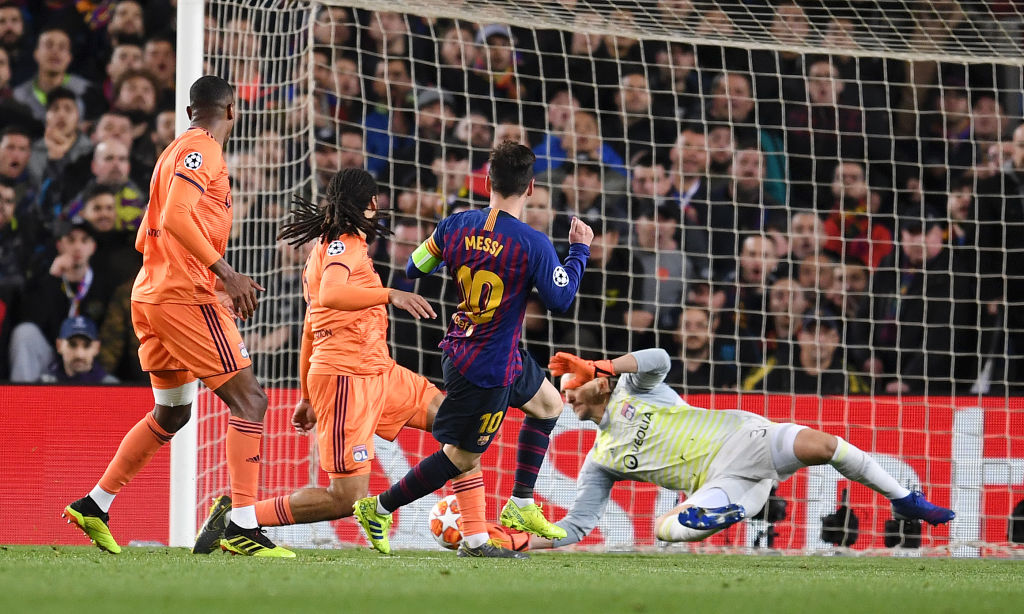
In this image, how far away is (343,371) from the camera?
219 inches

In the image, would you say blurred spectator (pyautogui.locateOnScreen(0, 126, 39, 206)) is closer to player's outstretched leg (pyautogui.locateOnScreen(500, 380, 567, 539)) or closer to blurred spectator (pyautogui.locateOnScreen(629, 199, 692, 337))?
blurred spectator (pyautogui.locateOnScreen(629, 199, 692, 337))

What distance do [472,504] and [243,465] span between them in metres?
0.94

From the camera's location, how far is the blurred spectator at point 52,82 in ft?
29.7

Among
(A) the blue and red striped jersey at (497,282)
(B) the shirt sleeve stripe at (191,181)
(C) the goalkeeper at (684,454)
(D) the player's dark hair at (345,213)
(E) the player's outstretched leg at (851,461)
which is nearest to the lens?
(B) the shirt sleeve stripe at (191,181)

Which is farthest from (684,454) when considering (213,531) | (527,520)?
(213,531)

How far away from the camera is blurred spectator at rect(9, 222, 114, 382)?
26.5ft

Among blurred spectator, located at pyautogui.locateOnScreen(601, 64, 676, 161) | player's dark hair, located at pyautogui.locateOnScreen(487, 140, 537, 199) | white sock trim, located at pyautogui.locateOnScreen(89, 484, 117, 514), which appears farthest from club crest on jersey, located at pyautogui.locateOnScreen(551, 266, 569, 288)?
blurred spectator, located at pyautogui.locateOnScreen(601, 64, 676, 161)

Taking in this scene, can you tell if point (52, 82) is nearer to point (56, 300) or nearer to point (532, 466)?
point (56, 300)

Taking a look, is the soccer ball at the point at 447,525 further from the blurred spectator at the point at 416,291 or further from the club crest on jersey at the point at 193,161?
the blurred spectator at the point at 416,291

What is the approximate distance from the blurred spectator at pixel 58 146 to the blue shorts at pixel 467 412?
4.91 m

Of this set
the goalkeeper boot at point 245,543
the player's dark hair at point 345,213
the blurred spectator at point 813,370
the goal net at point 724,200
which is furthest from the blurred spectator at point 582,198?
the goalkeeper boot at point 245,543

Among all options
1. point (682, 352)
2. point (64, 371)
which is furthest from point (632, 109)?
point (64, 371)

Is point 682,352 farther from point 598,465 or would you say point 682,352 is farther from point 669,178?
point 598,465

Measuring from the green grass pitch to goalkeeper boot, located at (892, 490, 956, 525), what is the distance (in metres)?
0.75
